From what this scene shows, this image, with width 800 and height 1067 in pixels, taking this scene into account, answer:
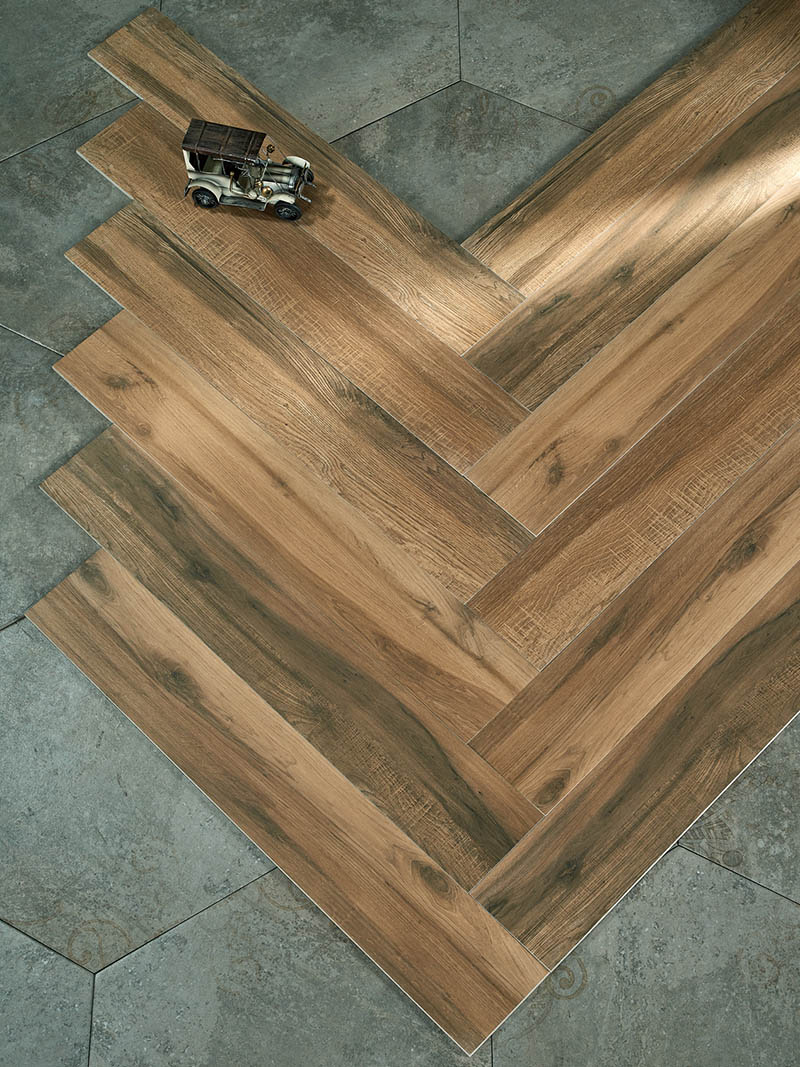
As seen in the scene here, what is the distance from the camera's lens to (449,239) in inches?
84.7

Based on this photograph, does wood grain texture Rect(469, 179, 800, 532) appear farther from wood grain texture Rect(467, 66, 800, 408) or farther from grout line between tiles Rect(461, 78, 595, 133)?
grout line between tiles Rect(461, 78, 595, 133)

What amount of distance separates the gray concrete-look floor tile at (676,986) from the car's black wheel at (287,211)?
1521 millimetres

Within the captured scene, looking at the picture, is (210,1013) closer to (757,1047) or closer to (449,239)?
(757,1047)

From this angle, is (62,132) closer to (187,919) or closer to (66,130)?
(66,130)

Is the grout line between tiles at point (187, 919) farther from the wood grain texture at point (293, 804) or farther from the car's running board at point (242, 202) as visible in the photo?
the car's running board at point (242, 202)

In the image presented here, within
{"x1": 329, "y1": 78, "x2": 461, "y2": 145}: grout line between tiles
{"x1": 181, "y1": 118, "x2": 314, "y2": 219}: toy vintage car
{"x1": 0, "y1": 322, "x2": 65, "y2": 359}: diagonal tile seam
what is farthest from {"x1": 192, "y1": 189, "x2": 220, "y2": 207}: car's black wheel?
{"x1": 0, "y1": 322, "x2": 65, "y2": 359}: diagonal tile seam

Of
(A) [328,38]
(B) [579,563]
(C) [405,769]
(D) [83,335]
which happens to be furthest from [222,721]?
(A) [328,38]

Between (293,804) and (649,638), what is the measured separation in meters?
0.74

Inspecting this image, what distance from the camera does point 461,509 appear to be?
1.96 metres

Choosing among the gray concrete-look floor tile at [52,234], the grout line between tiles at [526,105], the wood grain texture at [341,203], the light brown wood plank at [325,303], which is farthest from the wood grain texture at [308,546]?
the grout line between tiles at [526,105]

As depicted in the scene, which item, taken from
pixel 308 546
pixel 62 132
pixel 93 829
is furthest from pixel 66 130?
pixel 93 829

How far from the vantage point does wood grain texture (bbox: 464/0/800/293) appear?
2.12 meters

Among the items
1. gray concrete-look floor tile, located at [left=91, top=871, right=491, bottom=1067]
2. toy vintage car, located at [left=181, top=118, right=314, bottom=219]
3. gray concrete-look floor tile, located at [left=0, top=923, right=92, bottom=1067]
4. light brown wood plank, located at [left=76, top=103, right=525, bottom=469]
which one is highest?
toy vintage car, located at [left=181, top=118, right=314, bottom=219]

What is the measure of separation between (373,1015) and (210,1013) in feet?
0.97
